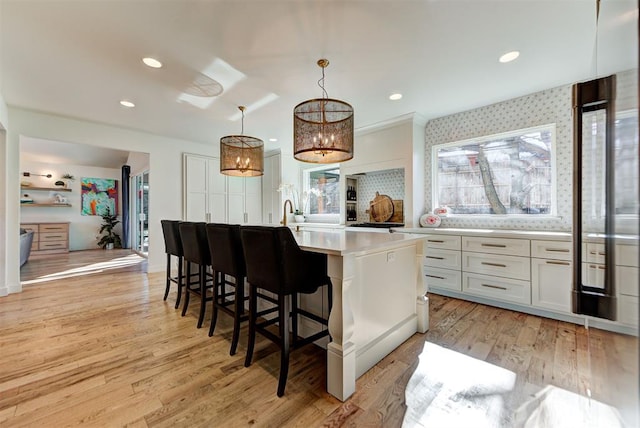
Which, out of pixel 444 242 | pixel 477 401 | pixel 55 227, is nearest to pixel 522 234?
pixel 444 242

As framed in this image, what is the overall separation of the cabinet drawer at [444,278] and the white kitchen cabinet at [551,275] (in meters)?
0.74

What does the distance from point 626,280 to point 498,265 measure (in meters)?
2.64

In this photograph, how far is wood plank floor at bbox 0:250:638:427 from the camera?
54.1 inches

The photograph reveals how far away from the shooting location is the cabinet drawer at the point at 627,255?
592 mm

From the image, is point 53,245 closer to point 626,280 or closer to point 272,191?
point 272,191

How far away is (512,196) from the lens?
11.1ft

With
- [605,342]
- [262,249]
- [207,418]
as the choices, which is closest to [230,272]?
[262,249]

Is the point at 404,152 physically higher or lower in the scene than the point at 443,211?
higher

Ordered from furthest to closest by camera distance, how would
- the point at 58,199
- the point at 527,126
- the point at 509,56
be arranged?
1. the point at 58,199
2. the point at 527,126
3. the point at 509,56

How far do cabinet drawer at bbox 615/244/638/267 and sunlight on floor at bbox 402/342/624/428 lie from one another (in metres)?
0.90

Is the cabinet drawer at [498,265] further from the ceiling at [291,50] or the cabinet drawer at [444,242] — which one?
the ceiling at [291,50]

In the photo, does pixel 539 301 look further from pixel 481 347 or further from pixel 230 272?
pixel 230 272

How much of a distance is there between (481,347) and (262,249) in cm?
196

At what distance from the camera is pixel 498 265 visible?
2.99 meters
